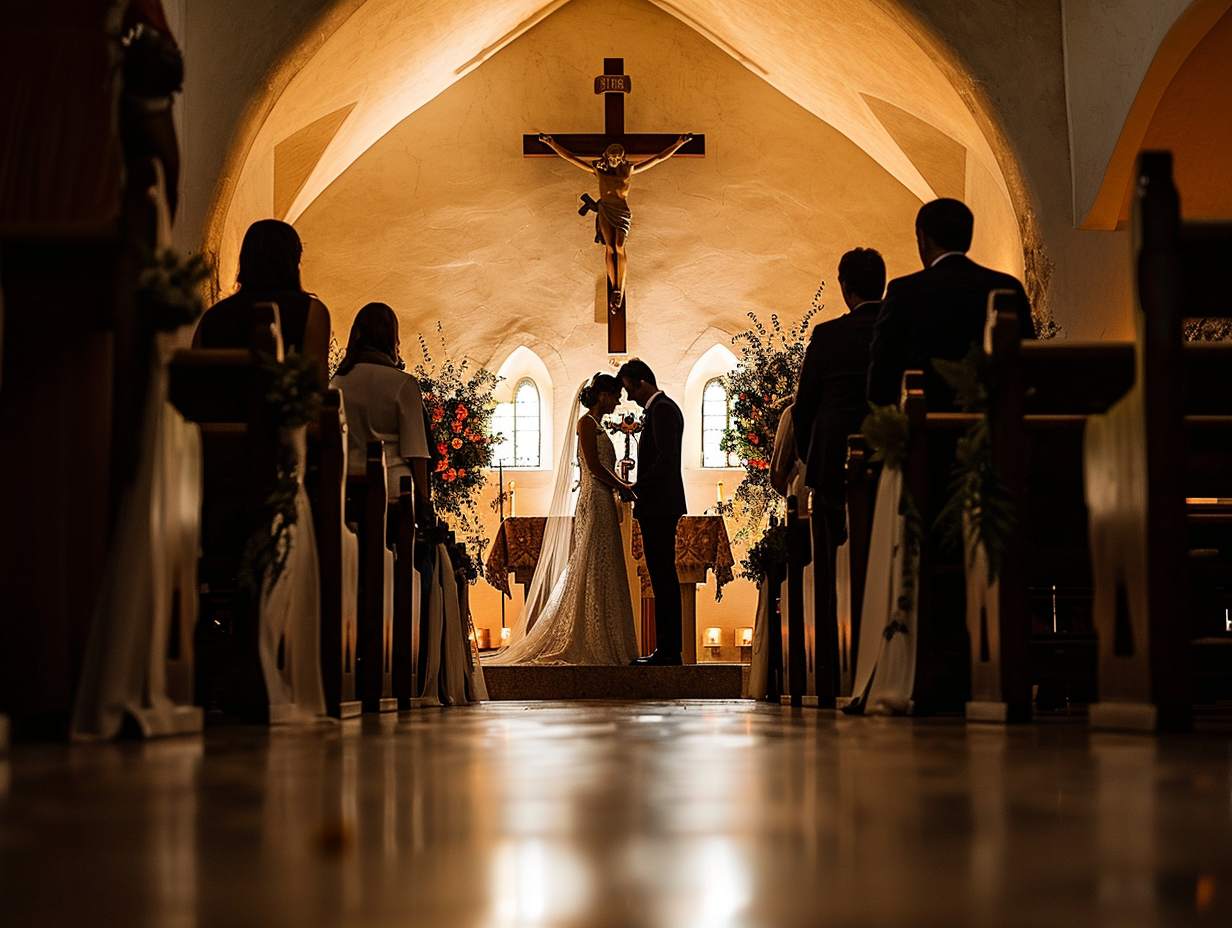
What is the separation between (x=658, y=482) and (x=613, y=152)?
6.07 m

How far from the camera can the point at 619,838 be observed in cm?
111

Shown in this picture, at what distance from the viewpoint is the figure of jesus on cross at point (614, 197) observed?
13234 mm

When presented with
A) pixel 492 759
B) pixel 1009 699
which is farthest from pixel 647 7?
pixel 492 759

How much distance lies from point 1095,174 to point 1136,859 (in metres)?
8.28

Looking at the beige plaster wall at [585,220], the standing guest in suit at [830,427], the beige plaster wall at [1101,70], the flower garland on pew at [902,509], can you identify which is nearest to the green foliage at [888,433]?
the flower garland on pew at [902,509]

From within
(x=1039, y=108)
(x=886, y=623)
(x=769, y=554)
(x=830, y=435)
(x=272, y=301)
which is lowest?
(x=886, y=623)

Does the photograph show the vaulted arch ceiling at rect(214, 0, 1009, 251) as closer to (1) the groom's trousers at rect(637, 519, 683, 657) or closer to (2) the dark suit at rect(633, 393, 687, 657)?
(2) the dark suit at rect(633, 393, 687, 657)

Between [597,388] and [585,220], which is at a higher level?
[585,220]

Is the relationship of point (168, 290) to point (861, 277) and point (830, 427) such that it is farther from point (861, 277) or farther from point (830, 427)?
point (861, 277)

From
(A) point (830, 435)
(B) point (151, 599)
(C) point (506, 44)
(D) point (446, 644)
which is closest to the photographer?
(B) point (151, 599)

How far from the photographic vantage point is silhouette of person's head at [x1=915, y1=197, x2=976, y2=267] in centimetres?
424

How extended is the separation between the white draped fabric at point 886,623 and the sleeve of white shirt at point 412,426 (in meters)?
1.87

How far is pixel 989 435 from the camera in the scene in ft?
10.5

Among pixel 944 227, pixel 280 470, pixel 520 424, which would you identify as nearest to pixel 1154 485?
pixel 944 227
